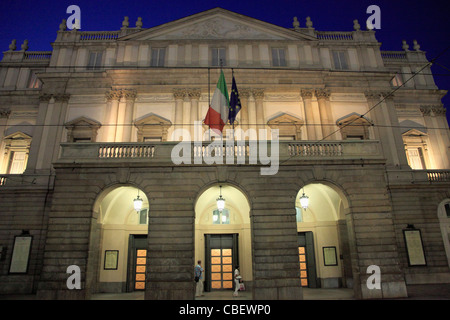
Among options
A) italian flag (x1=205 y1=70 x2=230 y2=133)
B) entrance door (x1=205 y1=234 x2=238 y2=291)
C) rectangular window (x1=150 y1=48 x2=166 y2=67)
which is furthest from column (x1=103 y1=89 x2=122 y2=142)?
entrance door (x1=205 y1=234 x2=238 y2=291)

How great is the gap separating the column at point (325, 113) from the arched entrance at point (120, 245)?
41.0 feet

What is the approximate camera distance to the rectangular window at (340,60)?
2323cm

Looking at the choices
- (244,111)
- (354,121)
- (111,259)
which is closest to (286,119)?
(244,111)

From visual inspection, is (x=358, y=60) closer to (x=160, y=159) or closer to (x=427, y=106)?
(x=427, y=106)

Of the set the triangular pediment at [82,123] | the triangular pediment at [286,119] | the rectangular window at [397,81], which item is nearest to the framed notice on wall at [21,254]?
the triangular pediment at [82,123]

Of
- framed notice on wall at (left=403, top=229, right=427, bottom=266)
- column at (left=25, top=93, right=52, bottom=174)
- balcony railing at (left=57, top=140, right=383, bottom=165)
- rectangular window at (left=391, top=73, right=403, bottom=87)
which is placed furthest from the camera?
rectangular window at (left=391, top=73, right=403, bottom=87)

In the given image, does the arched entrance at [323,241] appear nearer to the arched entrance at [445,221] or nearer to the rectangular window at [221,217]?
the rectangular window at [221,217]

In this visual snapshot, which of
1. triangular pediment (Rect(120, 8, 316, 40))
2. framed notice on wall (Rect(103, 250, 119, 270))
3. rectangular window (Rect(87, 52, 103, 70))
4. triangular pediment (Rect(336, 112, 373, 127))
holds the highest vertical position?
triangular pediment (Rect(120, 8, 316, 40))

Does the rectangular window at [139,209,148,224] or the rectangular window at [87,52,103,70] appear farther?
the rectangular window at [87,52,103,70]

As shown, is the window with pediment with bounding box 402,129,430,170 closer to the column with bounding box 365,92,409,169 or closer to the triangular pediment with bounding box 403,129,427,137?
the triangular pediment with bounding box 403,129,427,137

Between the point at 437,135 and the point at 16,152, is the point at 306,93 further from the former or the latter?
the point at 16,152

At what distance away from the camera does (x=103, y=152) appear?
14.8 metres

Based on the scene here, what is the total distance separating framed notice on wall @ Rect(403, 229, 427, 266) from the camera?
1847cm

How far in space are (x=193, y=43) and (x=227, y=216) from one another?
Result: 13065mm
